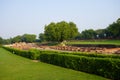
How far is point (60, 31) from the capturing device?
253 ft

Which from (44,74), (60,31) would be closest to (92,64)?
(44,74)

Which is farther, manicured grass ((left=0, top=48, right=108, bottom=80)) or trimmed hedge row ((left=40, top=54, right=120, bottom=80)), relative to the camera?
manicured grass ((left=0, top=48, right=108, bottom=80))

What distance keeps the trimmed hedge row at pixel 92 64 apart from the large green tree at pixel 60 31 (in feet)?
173

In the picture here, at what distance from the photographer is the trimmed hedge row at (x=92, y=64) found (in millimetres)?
13984

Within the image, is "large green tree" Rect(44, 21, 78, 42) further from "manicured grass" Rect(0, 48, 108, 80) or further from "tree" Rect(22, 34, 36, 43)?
"tree" Rect(22, 34, 36, 43)

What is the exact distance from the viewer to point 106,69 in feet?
48.8

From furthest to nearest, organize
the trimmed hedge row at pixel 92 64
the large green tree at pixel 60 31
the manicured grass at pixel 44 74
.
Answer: the large green tree at pixel 60 31
the manicured grass at pixel 44 74
the trimmed hedge row at pixel 92 64

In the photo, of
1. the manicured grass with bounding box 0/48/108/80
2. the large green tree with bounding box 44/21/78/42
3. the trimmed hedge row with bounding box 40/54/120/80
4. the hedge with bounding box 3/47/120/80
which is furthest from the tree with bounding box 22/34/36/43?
the manicured grass with bounding box 0/48/108/80

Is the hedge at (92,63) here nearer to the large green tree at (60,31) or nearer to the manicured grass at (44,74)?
the manicured grass at (44,74)

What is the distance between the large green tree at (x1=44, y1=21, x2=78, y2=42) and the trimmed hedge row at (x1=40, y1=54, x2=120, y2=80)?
52.6 meters

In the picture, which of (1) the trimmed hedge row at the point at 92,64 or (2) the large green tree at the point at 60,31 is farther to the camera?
(2) the large green tree at the point at 60,31

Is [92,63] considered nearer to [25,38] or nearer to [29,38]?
[29,38]

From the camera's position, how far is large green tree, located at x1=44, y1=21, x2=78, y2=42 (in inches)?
3029

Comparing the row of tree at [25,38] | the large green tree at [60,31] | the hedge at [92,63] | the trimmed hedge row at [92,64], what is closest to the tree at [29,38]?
the row of tree at [25,38]
